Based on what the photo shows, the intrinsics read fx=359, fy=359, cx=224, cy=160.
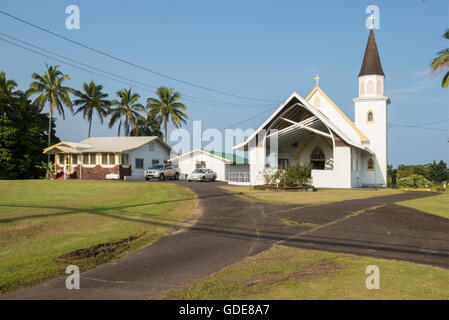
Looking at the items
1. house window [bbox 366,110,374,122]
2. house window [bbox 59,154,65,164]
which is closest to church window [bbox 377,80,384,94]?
house window [bbox 366,110,374,122]

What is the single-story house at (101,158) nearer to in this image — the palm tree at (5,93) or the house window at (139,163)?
the house window at (139,163)

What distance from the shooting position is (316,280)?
18.4 feet

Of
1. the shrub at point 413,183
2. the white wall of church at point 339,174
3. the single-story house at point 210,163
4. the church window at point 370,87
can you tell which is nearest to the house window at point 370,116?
the church window at point 370,87

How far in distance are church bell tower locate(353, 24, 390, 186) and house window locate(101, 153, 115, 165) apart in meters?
27.8

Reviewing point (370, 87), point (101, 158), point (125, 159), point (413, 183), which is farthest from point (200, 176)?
point (413, 183)

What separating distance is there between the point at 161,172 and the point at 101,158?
8758 millimetres

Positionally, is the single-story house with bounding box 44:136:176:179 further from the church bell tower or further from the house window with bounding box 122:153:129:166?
the church bell tower

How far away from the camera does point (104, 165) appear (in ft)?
142

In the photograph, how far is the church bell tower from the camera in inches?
1364

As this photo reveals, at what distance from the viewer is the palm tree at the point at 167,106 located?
193 ft

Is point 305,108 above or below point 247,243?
above

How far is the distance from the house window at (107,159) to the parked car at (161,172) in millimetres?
5900

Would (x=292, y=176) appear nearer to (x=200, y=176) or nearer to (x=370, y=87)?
(x=370, y=87)
